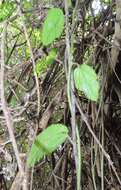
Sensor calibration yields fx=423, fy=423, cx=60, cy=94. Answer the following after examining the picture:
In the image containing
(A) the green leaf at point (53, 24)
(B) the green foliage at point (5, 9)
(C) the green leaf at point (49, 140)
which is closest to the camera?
(C) the green leaf at point (49, 140)

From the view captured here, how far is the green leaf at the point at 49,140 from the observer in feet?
2.29

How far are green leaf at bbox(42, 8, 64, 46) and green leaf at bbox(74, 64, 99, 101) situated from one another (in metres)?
0.12

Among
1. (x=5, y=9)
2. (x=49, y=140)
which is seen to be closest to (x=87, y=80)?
(x=49, y=140)

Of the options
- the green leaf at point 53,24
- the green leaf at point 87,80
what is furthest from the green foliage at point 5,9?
the green leaf at point 87,80

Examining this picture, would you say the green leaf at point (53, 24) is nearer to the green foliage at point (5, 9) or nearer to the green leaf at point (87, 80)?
the green leaf at point (87, 80)

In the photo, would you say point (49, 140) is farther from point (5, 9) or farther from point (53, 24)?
point (5, 9)

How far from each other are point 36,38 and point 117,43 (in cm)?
34

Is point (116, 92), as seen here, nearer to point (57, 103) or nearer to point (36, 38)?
point (57, 103)

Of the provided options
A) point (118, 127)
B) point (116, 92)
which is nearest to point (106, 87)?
point (116, 92)

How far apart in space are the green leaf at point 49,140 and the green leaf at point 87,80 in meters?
0.09

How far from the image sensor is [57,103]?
3.56 feet

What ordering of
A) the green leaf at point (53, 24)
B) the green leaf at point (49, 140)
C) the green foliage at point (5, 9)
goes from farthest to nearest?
the green foliage at point (5, 9) < the green leaf at point (53, 24) < the green leaf at point (49, 140)

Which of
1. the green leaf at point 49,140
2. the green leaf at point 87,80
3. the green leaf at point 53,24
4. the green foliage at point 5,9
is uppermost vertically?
the green foliage at point 5,9

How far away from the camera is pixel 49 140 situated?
2.33ft
